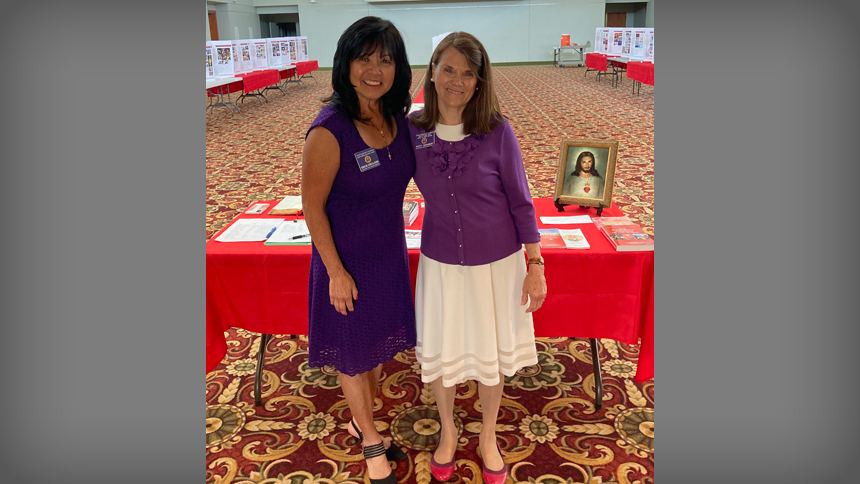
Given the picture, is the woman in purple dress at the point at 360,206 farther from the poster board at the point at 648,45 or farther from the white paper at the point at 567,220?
the poster board at the point at 648,45

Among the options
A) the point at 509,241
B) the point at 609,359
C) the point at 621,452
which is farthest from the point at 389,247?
the point at 609,359

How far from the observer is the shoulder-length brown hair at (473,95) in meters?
1.51

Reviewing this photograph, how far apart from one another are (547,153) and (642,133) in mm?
1980

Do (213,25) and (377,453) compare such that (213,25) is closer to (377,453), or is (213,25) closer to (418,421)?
(418,421)

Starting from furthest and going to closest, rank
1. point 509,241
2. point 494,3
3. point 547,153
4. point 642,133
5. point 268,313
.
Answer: point 494,3
point 642,133
point 547,153
point 268,313
point 509,241

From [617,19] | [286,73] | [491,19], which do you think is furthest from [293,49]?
[617,19]

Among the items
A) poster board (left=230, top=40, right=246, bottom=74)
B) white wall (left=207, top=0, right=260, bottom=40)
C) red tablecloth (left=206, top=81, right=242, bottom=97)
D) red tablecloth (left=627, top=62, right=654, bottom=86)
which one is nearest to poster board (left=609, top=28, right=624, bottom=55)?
red tablecloth (left=627, top=62, right=654, bottom=86)

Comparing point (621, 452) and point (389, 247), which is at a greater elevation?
point (389, 247)

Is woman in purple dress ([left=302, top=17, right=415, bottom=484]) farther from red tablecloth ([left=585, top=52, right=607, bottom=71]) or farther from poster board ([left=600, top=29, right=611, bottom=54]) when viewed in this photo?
poster board ([left=600, top=29, right=611, bottom=54])

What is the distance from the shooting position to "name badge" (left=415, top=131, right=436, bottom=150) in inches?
61.9

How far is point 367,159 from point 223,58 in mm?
10774

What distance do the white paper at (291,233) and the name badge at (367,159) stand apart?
0.69m

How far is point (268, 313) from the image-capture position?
2.15m

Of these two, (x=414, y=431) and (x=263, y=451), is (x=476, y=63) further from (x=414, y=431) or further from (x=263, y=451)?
(x=263, y=451)
